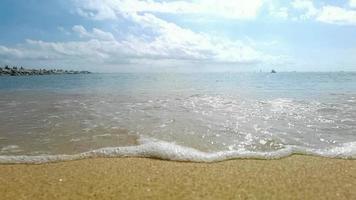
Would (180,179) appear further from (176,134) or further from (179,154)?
(176,134)

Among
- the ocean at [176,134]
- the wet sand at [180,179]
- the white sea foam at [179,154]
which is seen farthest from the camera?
the ocean at [176,134]

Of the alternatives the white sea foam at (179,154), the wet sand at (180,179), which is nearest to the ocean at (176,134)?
the white sea foam at (179,154)

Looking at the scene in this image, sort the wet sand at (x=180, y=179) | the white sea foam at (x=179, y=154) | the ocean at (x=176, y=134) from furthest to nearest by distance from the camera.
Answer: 1. the ocean at (x=176, y=134)
2. the white sea foam at (x=179, y=154)
3. the wet sand at (x=180, y=179)

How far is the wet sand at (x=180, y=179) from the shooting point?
7406mm

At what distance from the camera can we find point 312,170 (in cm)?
915

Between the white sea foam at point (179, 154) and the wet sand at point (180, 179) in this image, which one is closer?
the wet sand at point (180, 179)

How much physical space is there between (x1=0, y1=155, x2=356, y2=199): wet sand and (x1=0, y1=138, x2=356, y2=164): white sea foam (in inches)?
20.8

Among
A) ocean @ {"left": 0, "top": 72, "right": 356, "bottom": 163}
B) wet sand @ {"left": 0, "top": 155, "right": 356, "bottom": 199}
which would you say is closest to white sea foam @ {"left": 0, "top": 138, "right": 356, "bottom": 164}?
ocean @ {"left": 0, "top": 72, "right": 356, "bottom": 163}

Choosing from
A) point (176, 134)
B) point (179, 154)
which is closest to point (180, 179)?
point (179, 154)

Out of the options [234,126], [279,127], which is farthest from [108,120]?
[279,127]

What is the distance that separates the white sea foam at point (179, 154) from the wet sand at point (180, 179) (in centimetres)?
53

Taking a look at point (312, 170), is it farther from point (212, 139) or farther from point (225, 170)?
point (212, 139)

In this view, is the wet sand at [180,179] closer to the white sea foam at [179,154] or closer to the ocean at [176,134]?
the white sea foam at [179,154]

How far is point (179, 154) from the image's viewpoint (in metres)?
10.7
